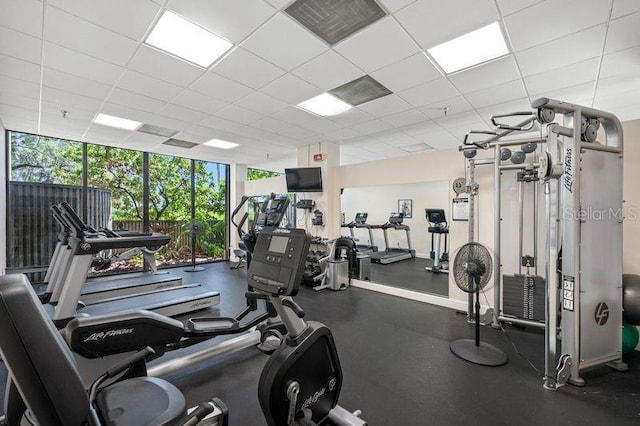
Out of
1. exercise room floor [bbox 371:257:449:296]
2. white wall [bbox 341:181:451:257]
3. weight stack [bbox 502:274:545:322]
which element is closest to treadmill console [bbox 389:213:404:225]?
white wall [bbox 341:181:451:257]

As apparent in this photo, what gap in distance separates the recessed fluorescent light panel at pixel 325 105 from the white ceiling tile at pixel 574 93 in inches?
98.0

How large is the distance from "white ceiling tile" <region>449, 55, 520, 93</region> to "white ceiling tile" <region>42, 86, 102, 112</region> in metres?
4.66

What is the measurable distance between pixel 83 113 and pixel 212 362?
4.20 metres

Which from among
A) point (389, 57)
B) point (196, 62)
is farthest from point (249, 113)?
point (389, 57)

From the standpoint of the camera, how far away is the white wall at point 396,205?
807 centimetres

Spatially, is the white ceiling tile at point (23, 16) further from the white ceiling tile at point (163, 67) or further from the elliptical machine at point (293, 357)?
the elliptical machine at point (293, 357)

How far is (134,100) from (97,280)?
316cm

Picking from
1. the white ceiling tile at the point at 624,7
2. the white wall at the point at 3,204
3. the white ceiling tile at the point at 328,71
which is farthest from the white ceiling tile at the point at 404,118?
the white wall at the point at 3,204

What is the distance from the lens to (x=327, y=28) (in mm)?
2461

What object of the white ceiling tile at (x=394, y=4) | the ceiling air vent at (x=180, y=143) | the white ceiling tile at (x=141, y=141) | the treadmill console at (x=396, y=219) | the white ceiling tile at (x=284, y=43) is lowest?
the treadmill console at (x=396, y=219)

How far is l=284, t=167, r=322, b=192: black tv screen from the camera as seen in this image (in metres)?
5.97

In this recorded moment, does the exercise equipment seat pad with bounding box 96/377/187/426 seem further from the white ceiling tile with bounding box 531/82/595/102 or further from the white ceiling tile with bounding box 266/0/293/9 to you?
the white ceiling tile with bounding box 531/82/595/102

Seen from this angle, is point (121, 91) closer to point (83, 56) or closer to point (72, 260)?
point (83, 56)

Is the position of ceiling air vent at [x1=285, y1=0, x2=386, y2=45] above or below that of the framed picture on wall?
above
